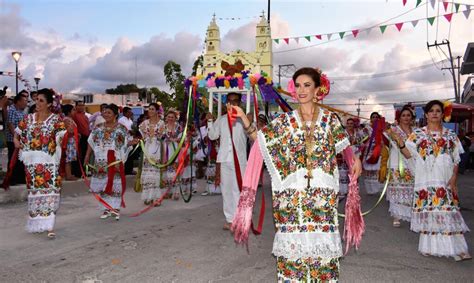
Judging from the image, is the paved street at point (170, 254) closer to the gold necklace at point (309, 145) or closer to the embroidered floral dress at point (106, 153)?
the embroidered floral dress at point (106, 153)

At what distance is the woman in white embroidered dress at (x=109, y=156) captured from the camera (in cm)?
742

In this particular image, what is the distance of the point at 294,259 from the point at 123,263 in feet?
7.86

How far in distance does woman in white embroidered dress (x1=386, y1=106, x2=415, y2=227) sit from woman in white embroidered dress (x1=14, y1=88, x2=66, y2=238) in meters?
5.14

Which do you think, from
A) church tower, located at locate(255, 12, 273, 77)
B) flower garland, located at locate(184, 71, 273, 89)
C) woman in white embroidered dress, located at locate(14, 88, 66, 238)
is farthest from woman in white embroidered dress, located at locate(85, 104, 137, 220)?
church tower, located at locate(255, 12, 273, 77)

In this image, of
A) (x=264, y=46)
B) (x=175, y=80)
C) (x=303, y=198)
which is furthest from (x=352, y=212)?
(x=264, y=46)

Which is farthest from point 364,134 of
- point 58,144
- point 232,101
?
point 58,144

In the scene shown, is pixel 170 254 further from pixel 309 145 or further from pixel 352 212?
pixel 309 145

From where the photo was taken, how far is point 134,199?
9.74m

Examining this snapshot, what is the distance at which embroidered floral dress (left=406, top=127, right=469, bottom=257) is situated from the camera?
516cm

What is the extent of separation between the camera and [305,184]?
10.3ft

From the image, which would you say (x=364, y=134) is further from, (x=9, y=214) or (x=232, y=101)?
(x=9, y=214)

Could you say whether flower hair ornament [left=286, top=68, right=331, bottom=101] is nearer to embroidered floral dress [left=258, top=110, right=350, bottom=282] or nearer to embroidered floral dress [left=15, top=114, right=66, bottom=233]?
embroidered floral dress [left=258, top=110, right=350, bottom=282]

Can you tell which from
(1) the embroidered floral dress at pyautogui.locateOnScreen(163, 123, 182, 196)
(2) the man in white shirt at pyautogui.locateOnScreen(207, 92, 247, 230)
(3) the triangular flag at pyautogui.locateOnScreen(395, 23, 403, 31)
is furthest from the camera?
(3) the triangular flag at pyautogui.locateOnScreen(395, 23, 403, 31)

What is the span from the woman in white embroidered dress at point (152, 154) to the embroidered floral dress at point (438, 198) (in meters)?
5.27
